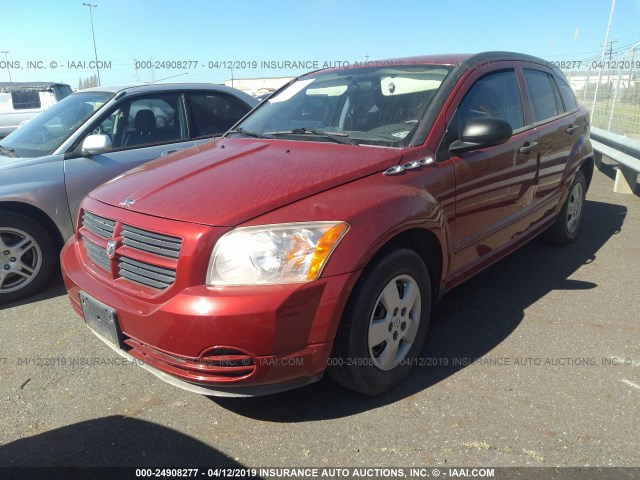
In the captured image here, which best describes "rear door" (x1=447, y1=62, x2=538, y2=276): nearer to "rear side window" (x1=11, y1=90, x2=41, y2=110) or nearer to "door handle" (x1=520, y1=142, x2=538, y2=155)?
"door handle" (x1=520, y1=142, x2=538, y2=155)

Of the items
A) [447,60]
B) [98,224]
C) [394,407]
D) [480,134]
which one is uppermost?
[447,60]

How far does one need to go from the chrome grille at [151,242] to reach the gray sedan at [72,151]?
1.85 metres

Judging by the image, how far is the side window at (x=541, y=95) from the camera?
3.97m

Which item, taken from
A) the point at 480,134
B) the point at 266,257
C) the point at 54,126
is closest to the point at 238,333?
the point at 266,257

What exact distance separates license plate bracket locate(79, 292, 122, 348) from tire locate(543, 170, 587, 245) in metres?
4.06

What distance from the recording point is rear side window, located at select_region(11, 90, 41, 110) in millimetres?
13281

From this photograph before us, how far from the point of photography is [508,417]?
2.41 meters

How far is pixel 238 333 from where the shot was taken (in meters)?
2.02

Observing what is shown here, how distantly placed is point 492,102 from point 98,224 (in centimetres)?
268

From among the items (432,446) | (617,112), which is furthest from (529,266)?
(617,112)

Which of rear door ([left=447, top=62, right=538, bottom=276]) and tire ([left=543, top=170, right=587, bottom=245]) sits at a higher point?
rear door ([left=447, top=62, right=538, bottom=276])

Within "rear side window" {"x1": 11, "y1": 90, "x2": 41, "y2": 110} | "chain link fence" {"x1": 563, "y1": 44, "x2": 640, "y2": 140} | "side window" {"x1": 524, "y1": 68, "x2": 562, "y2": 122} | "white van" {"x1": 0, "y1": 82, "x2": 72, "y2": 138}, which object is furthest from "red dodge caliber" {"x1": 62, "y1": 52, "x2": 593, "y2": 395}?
"rear side window" {"x1": 11, "y1": 90, "x2": 41, "y2": 110}

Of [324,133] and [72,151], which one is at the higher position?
[324,133]

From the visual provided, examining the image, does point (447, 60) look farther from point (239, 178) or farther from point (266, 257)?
point (266, 257)
